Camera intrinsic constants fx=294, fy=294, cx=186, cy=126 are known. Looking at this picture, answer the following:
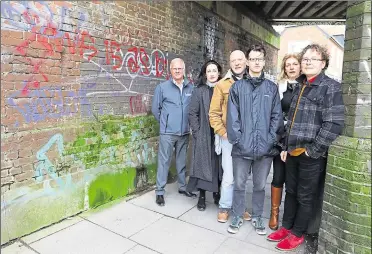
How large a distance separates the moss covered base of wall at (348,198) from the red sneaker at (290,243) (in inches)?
14.3

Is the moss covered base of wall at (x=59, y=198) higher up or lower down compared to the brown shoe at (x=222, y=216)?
higher up

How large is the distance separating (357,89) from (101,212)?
3.14 metres

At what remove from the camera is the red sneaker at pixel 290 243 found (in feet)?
9.79

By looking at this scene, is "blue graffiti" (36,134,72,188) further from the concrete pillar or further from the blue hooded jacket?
the concrete pillar

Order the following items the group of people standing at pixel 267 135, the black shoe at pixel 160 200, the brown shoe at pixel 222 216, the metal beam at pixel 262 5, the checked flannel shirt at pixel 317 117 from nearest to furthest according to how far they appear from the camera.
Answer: the checked flannel shirt at pixel 317 117 → the group of people standing at pixel 267 135 → the brown shoe at pixel 222 216 → the black shoe at pixel 160 200 → the metal beam at pixel 262 5

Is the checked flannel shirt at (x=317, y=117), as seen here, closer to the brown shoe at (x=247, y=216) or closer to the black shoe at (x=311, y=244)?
the black shoe at (x=311, y=244)

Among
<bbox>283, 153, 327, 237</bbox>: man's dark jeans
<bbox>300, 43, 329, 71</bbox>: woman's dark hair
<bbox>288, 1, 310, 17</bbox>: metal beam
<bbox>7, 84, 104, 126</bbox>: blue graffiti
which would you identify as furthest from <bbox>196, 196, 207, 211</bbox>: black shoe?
<bbox>288, 1, 310, 17</bbox>: metal beam

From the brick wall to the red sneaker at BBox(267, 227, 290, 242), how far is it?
2.11m

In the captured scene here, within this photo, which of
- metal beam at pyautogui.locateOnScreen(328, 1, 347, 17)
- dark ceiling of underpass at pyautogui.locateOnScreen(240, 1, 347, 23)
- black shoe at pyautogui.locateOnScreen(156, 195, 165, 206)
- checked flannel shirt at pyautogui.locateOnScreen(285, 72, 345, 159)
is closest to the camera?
checked flannel shirt at pyautogui.locateOnScreen(285, 72, 345, 159)

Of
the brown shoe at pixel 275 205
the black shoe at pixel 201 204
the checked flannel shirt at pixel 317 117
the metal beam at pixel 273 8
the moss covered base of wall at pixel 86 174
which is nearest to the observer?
the checked flannel shirt at pixel 317 117

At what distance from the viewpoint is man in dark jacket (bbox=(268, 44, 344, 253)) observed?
8.64ft

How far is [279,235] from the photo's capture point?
317cm

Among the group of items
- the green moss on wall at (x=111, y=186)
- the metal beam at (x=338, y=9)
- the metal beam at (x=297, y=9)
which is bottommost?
the green moss on wall at (x=111, y=186)

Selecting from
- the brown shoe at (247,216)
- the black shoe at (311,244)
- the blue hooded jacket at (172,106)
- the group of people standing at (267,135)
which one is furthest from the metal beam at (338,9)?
the black shoe at (311,244)
